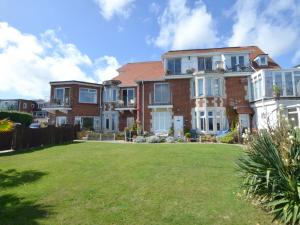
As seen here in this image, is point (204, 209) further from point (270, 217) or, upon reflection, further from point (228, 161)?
point (228, 161)

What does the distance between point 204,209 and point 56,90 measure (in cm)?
3268

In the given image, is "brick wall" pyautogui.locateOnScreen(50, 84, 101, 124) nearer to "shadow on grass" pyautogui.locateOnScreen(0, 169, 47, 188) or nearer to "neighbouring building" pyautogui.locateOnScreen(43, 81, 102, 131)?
"neighbouring building" pyautogui.locateOnScreen(43, 81, 102, 131)

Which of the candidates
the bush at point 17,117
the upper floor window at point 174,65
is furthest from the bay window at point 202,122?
the bush at point 17,117

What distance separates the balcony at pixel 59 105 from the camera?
3388 centimetres

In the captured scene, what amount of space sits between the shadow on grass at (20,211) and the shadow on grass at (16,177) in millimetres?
1664

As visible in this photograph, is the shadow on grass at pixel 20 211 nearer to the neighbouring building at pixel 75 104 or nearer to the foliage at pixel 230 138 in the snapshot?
the foliage at pixel 230 138

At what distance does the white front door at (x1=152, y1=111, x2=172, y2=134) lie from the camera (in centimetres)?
2972

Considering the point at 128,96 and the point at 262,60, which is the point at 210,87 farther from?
the point at 128,96

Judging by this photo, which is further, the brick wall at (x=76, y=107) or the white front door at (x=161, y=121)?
the brick wall at (x=76, y=107)

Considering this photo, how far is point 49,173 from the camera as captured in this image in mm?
10047

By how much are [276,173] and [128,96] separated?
2905 centimetres

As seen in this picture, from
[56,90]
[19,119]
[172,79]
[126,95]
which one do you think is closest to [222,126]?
[172,79]

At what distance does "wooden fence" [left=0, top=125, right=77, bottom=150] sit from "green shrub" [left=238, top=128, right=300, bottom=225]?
654 inches

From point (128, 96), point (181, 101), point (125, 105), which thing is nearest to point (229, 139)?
point (181, 101)
